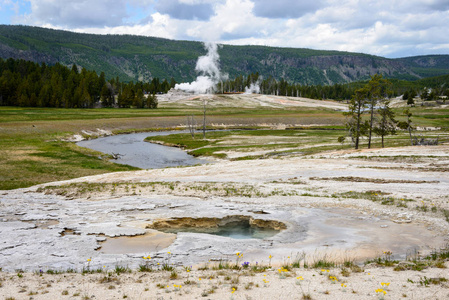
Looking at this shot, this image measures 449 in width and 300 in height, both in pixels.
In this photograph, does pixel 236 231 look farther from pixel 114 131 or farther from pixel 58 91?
pixel 58 91

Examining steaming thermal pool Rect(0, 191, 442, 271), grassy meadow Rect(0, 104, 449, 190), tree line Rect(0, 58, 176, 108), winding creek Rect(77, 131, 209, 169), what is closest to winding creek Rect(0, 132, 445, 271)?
steaming thermal pool Rect(0, 191, 442, 271)

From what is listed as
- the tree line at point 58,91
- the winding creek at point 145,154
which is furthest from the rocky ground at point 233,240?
the tree line at point 58,91

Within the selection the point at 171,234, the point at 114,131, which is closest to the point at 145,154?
the point at 114,131

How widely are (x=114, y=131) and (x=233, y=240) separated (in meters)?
78.7

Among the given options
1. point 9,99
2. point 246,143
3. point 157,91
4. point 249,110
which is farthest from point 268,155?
point 157,91

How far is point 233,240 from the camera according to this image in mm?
15219

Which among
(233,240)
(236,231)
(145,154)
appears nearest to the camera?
(233,240)

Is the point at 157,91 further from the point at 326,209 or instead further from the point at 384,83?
the point at 326,209

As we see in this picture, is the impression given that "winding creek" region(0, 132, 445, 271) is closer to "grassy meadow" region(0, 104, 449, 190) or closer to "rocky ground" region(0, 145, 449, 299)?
"rocky ground" region(0, 145, 449, 299)

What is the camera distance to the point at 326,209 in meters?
20.3

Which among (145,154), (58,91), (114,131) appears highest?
(58,91)

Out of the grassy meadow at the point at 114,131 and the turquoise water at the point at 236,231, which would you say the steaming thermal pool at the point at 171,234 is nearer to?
the turquoise water at the point at 236,231

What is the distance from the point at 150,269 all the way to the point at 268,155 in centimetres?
3815

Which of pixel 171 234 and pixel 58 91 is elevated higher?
pixel 58 91
